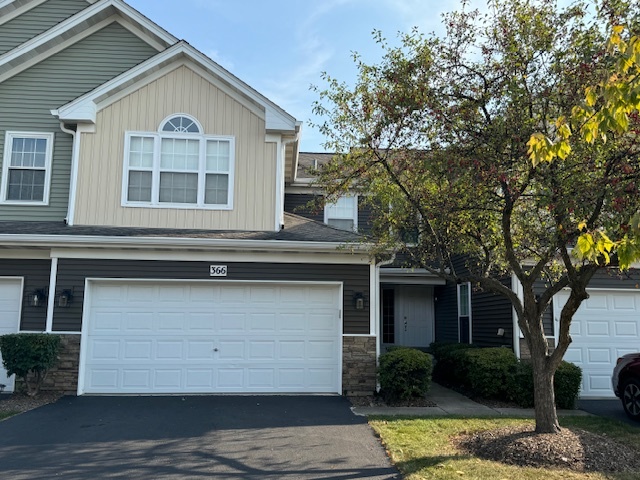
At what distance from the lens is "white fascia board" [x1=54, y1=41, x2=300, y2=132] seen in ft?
36.3

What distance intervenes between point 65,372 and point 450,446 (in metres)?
7.32

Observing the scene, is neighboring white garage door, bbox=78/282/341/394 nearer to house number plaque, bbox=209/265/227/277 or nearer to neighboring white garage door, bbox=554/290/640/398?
house number plaque, bbox=209/265/227/277

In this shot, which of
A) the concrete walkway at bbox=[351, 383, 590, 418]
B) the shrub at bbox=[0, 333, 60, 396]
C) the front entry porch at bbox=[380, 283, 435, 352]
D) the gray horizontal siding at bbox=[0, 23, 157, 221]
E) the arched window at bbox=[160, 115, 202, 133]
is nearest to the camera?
the concrete walkway at bbox=[351, 383, 590, 418]

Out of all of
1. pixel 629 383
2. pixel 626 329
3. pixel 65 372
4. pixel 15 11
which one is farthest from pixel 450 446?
pixel 15 11

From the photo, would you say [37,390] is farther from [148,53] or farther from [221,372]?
[148,53]

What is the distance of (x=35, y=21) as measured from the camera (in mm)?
12812

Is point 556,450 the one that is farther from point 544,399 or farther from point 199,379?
point 199,379

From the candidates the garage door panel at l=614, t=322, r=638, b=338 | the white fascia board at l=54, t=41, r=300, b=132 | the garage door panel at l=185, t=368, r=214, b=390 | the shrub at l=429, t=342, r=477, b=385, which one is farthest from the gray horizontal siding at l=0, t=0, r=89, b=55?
the garage door panel at l=614, t=322, r=638, b=338

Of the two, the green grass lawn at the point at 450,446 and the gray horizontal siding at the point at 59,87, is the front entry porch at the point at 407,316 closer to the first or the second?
the green grass lawn at the point at 450,446

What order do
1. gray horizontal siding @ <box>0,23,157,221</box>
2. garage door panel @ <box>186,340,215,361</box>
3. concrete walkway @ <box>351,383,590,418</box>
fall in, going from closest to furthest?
concrete walkway @ <box>351,383,590,418</box> → garage door panel @ <box>186,340,215,361</box> → gray horizontal siding @ <box>0,23,157,221</box>

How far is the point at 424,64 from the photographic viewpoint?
7.30 metres

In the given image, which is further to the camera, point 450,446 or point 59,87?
point 59,87

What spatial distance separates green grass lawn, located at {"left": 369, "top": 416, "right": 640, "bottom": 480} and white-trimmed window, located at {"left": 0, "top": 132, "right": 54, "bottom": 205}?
8.83 m

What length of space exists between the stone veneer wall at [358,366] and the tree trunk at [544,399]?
150 inches
